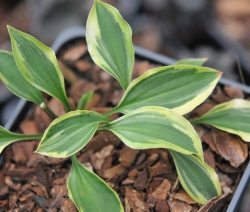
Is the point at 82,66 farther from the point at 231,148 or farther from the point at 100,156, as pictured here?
the point at 231,148

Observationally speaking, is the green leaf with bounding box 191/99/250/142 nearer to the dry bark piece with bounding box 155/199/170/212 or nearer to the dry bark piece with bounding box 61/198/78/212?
the dry bark piece with bounding box 155/199/170/212

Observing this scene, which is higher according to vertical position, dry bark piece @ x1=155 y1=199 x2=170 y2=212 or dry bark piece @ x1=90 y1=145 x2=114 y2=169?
dry bark piece @ x1=90 y1=145 x2=114 y2=169

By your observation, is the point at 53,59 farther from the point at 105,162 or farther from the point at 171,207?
the point at 171,207

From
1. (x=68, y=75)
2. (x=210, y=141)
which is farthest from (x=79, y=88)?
(x=210, y=141)

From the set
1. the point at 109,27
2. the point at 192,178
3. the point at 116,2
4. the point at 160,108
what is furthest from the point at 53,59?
the point at 116,2

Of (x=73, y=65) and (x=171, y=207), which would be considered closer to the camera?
(x=171, y=207)

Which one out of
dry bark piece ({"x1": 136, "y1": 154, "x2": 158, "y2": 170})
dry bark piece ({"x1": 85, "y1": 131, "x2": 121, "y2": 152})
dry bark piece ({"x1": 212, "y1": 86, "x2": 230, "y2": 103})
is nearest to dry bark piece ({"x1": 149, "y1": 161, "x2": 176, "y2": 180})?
dry bark piece ({"x1": 136, "y1": 154, "x2": 158, "y2": 170})

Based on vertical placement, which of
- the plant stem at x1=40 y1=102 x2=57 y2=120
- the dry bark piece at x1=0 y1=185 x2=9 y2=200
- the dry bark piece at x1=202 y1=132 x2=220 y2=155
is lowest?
the dry bark piece at x1=0 y1=185 x2=9 y2=200

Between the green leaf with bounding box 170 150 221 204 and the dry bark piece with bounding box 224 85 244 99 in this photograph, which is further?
the dry bark piece with bounding box 224 85 244 99

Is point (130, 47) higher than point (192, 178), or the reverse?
point (130, 47)
